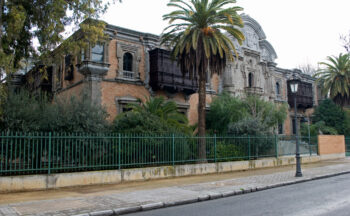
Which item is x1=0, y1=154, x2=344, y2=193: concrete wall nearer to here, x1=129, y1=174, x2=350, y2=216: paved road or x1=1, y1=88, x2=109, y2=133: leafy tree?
x1=1, y1=88, x2=109, y2=133: leafy tree

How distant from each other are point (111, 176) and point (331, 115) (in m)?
33.9

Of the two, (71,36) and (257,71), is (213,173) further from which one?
(257,71)

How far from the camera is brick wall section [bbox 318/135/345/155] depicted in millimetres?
24539

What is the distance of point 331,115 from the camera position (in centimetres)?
3828

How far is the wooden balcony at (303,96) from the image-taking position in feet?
123

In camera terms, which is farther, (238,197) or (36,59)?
(36,59)

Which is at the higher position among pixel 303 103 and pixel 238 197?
pixel 303 103

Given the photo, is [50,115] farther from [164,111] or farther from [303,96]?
[303,96]

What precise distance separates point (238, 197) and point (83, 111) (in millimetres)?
7777

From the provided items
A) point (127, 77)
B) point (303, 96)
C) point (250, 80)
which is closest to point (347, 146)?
point (303, 96)

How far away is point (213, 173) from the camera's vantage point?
52.2ft

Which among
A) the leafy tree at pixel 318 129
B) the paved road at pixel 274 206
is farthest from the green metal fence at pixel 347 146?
the paved road at pixel 274 206

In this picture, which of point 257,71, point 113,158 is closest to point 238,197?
point 113,158

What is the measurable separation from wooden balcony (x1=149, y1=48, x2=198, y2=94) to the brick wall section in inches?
460
